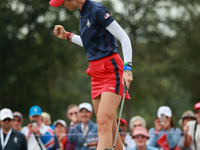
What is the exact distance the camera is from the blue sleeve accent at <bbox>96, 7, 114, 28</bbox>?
17.3ft

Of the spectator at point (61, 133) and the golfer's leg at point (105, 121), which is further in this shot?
the spectator at point (61, 133)

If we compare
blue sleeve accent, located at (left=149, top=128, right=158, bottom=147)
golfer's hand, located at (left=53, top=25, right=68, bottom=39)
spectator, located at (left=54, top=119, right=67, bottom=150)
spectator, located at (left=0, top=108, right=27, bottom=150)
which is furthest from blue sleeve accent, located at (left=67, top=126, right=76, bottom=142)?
golfer's hand, located at (left=53, top=25, right=68, bottom=39)

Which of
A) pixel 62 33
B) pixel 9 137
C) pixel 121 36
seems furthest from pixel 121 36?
pixel 9 137

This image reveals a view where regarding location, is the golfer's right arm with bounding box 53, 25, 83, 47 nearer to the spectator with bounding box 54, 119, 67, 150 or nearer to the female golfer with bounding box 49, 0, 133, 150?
the female golfer with bounding box 49, 0, 133, 150

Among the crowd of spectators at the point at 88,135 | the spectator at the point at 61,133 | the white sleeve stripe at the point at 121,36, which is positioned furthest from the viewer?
the spectator at the point at 61,133

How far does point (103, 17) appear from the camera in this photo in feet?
17.4

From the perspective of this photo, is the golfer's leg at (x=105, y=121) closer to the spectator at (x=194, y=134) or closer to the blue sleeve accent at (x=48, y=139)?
the spectator at (x=194, y=134)

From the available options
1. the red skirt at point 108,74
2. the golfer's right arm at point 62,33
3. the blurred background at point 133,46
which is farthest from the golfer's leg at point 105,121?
the blurred background at point 133,46

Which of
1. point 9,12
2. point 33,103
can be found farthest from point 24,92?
point 9,12

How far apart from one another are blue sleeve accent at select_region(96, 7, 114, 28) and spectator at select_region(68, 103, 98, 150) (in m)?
4.21

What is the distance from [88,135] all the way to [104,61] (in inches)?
159

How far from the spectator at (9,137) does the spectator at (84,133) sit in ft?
3.46

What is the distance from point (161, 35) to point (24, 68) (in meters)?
8.13

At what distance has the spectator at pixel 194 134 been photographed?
8617 millimetres
